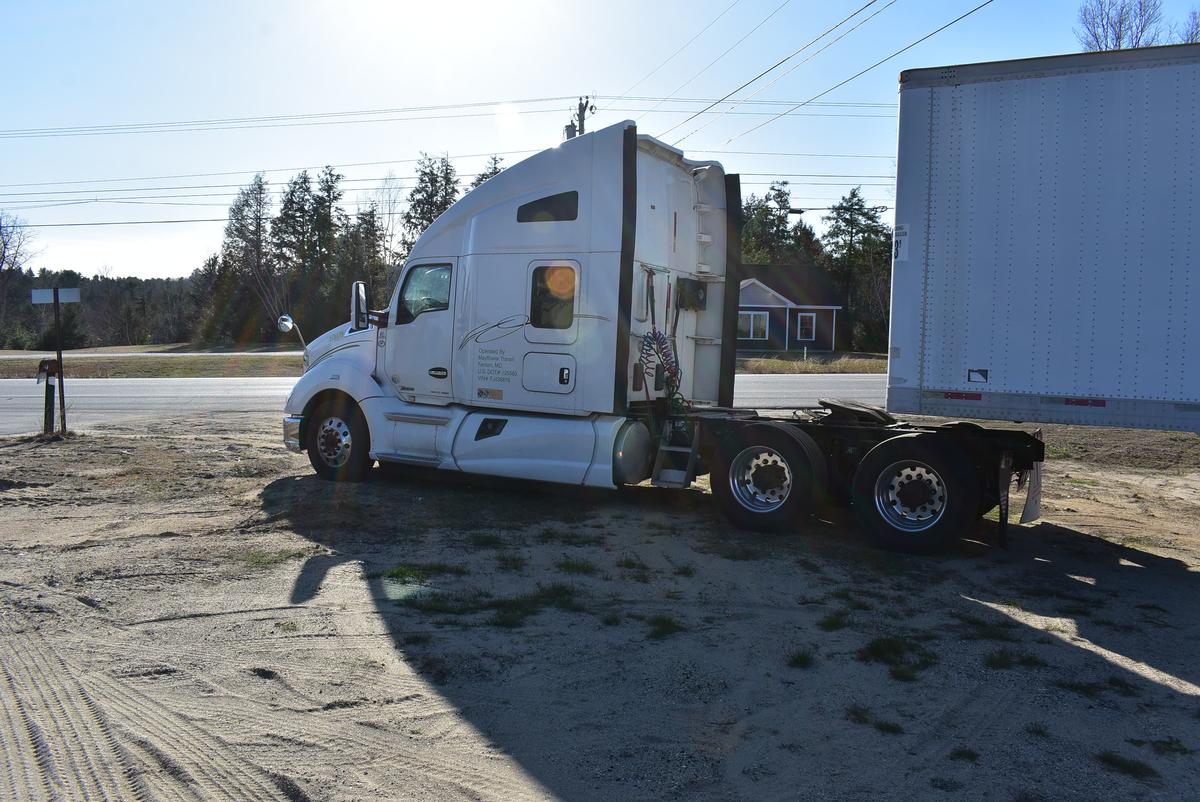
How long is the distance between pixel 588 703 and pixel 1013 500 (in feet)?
23.8

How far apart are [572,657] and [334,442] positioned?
626cm

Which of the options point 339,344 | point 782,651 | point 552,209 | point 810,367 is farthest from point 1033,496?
point 810,367

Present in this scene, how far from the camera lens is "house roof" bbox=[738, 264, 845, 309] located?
52.2m

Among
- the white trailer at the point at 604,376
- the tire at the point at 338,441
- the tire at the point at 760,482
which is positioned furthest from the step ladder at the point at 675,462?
the tire at the point at 338,441

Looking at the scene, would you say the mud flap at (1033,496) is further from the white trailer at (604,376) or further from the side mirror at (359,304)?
the side mirror at (359,304)

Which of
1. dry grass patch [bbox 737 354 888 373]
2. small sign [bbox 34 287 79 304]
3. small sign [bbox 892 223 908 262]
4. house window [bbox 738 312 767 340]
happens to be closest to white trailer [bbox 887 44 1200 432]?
small sign [bbox 892 223 908 262]

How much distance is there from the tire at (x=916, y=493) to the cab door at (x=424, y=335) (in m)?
4.63

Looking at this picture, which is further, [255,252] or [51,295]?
[255,252]

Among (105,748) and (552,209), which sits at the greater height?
(552,209)

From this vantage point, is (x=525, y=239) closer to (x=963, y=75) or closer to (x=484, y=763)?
(x=963, y=75)

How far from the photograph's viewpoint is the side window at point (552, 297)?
9289 mm

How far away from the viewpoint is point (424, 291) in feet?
33.8

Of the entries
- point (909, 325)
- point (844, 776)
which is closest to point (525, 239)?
point (909, 325)

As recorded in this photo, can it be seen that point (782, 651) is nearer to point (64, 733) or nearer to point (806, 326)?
point (64, 733)
